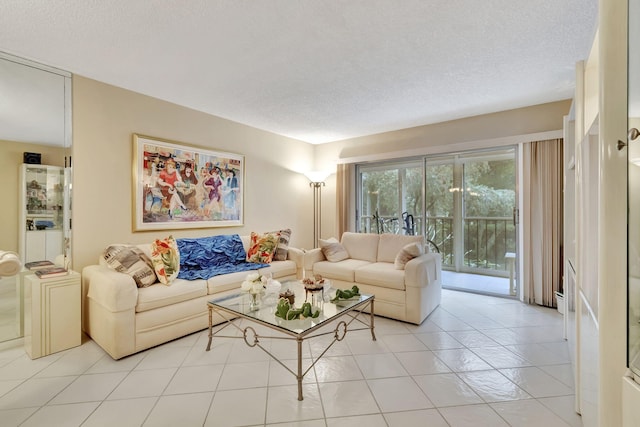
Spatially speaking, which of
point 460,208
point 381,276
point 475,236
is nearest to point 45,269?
point 381,276

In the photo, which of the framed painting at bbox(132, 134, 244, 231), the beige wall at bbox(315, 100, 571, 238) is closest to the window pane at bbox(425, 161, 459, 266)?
the beige wall at bbox(315, 100, 571, 238)

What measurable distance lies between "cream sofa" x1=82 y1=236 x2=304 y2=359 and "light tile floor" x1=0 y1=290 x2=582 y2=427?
0.11 meters

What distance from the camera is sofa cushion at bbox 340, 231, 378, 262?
12.6 feet

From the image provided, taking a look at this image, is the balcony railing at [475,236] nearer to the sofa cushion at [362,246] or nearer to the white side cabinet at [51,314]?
the sofa cushion at [362,246]

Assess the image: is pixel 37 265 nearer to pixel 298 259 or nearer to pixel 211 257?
pixel 211 257

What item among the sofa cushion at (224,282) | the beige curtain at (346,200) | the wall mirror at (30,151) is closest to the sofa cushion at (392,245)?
the beige curtain at (346,200)

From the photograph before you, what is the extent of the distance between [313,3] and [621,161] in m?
1.70

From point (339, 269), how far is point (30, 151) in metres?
3.15

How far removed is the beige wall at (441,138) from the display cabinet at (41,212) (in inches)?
143

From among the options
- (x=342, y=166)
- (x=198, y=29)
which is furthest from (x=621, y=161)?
(x=342, y=166)

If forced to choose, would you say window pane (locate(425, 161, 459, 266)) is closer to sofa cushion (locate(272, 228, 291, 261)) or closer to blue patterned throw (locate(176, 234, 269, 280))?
sofa cushion (locate(272, 228, 291, 261))

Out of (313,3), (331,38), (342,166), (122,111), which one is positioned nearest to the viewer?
(313,3)

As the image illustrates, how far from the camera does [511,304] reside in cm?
347

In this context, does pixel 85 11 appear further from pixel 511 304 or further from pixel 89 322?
pixel 511 304
